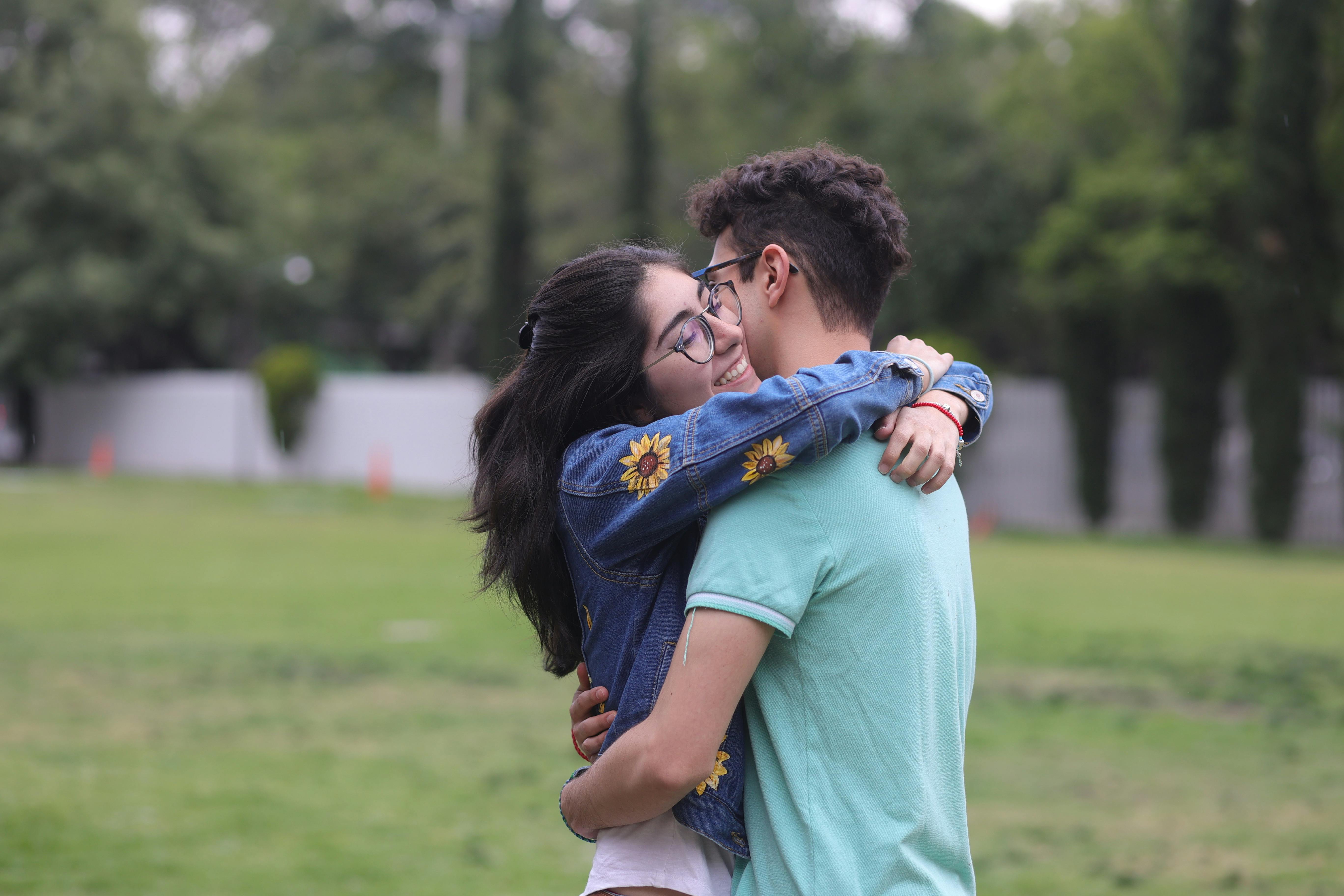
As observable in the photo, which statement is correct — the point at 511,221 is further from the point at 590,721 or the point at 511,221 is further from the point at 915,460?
the point at 915,460

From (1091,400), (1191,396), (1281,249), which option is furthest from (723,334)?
(1091,400)

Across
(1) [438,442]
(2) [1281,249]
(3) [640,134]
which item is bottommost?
(1) [438,442]

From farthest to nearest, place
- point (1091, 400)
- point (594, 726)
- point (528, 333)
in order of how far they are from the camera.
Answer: point (1091, 400) → point (528, 333) → point (594, 726)

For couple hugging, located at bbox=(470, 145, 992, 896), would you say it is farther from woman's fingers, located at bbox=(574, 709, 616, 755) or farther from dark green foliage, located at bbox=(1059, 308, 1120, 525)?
dark green foliage, located at bbox=(1059, 308, 1120, 525)

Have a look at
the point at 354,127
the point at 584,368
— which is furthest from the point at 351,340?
the point at 584,368

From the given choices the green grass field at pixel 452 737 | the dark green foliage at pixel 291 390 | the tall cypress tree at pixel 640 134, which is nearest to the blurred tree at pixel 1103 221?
the green grass field at pixel 452 737

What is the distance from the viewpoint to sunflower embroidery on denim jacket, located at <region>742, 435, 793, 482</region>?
162 centimetres

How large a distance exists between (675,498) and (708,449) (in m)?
0.07

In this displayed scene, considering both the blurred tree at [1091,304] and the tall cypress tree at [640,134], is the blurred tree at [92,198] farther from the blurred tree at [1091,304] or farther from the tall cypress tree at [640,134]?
the blurred tree at [1091,304]

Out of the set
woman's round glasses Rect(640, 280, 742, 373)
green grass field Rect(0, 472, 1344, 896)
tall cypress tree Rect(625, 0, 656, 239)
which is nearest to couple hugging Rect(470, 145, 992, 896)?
woman's round glasses Rect(640, 280, 742, 373)

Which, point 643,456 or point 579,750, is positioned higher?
point 643,456

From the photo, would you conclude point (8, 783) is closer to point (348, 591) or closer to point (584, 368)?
point (584, 368)

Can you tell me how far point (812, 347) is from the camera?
1896 millimetres

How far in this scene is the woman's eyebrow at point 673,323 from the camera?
1.89 meters
